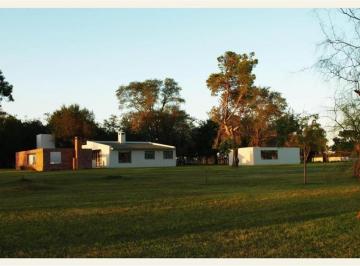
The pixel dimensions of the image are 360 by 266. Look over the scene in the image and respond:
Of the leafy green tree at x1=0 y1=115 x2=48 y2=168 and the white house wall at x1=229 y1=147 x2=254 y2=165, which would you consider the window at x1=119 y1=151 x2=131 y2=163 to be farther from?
the leafy green tree at x1=0 y1=115 x2=48 y2=168

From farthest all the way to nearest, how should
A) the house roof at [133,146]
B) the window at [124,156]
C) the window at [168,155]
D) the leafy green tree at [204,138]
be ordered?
the leafy green tree at [204,138] < the window at [168,155] < the window at [124,156] < the house roof at [133,146]

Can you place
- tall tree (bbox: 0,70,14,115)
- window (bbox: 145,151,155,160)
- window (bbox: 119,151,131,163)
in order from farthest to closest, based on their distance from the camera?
1. window (bbox: 145,151,155,160)
2. window (bbox: 119,151,131,163)
3. tall tree (bbox: 0,70,14,115)

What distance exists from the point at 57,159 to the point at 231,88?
21.3m

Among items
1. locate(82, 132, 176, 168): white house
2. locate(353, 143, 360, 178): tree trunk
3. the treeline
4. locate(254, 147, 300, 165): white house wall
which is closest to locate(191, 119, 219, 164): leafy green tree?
the treeline

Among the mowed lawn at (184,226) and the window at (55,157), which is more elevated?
the window at (55,157)

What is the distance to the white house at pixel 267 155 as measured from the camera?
62.5m

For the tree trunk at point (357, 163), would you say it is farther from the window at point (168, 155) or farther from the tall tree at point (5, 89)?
the window at point (168, 155)

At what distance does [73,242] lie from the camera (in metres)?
8.30

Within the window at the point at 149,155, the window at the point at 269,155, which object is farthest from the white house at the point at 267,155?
the window at the point at 149,155

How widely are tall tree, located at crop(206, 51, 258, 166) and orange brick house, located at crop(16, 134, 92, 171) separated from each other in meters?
15.5

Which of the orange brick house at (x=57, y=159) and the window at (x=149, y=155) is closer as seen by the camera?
the orange brick house at (x=57, y=159)

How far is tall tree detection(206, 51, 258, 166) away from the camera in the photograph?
57469 mm

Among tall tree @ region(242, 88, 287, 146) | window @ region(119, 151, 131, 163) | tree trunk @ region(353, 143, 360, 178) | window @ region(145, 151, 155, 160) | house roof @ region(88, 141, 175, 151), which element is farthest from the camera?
tall tree @ region(242, 88, 287, 146)

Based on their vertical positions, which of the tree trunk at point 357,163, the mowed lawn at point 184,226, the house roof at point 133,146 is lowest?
the mowed lawn at point 184,226
